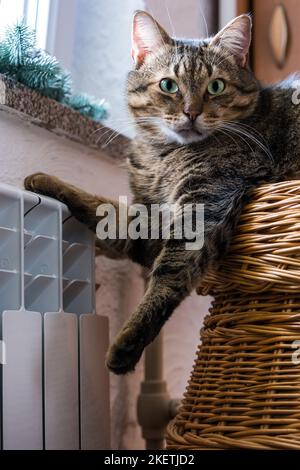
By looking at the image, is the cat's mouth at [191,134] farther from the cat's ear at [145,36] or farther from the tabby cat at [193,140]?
the cat's ear at [145,36]

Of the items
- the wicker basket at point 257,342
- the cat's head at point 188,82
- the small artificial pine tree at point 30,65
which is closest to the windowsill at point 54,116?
the small artificial pine tree at point 30,65

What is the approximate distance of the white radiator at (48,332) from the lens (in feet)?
2.59

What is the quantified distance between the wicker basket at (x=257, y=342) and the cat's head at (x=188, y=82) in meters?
0.21

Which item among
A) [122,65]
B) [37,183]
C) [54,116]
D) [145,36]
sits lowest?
[37,183]

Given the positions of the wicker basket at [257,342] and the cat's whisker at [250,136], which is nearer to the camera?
the wicker basket at [257,342]

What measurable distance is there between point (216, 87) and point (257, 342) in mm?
429

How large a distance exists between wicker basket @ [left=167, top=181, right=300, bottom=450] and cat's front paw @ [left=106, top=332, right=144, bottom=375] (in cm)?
12

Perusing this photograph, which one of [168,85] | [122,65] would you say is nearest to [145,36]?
[168,85]

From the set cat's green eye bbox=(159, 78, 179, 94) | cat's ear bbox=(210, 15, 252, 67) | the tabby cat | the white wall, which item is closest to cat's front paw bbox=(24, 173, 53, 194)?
the tabby cat

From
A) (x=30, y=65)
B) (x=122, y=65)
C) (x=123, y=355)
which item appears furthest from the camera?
(x=122, y=65)

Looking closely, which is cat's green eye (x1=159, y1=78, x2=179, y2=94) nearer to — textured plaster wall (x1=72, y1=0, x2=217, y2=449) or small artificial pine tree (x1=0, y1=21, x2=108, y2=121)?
small artificial pine tree (x1=0, y1=21, x2=108, y2=121)

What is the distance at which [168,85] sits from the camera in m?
0.99

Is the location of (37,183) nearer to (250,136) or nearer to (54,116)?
(54,116)

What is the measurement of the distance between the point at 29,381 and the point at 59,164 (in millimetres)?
490
